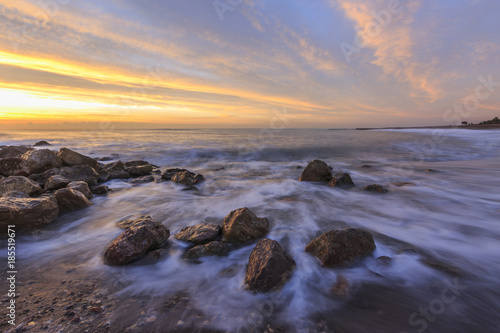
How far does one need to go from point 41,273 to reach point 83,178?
580 cm

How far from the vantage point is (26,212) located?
4.18 metres

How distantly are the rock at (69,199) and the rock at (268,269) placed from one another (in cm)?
525

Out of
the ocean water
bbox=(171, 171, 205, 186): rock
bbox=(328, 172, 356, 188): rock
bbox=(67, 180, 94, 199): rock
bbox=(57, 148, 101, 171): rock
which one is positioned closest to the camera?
the ocean water

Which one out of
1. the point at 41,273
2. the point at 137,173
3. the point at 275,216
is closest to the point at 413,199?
the point at 275,216

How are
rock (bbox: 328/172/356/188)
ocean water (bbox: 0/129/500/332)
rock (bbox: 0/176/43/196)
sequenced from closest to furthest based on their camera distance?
ocean water (bbox: 0/129/500/332) < rock (bbox: 0/176/43/196) < rock (bbox: 328/172/356/188)

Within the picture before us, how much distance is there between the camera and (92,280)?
9.57 ft

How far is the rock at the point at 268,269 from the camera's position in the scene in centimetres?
276

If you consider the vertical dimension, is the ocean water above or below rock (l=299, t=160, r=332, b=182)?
below

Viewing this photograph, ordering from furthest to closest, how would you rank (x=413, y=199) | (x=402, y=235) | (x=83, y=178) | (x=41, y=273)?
1. (x=83, y=178)
2. (x=413, y=199)
3. (x=402, y=235)
4. (x=41, y=273)

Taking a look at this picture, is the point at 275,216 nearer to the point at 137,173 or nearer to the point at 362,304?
the point at 362,304

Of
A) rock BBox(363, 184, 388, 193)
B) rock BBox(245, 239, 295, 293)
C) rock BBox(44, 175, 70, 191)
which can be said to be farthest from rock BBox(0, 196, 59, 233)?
rock BBox(363, 184, 388, 193)

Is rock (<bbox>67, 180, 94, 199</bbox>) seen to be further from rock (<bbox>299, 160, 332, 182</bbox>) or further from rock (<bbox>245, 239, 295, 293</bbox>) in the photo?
rock (<bbox>299, 160, 332, 182</bbox>)

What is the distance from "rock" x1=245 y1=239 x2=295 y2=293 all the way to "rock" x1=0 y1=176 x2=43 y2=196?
21.2 ft

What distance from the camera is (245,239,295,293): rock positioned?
2.76 m
